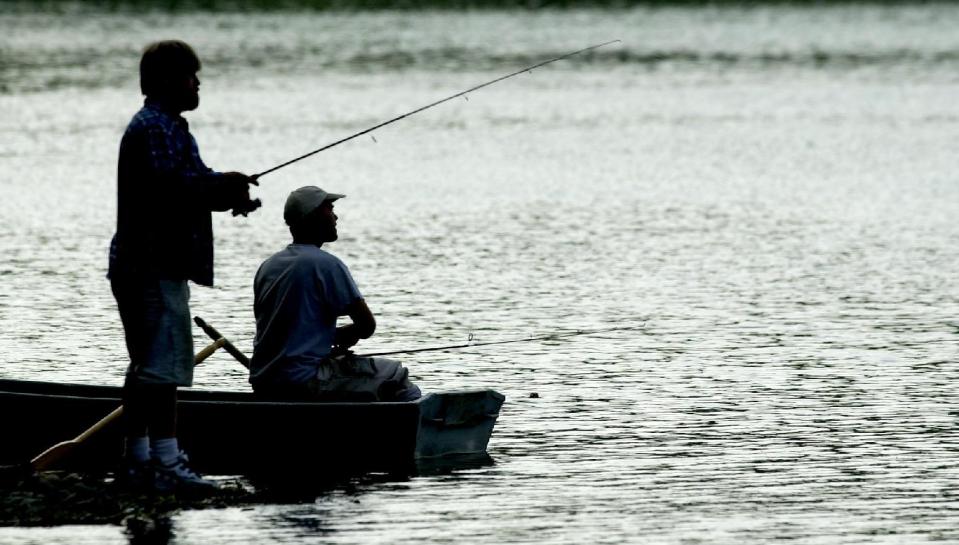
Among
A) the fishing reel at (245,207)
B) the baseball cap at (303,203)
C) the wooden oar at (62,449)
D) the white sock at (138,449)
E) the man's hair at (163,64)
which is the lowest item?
the wooden oar at (62,449)

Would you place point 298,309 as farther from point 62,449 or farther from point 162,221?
point 62,449

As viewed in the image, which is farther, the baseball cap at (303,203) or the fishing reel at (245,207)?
the baseball cap at (303,203)

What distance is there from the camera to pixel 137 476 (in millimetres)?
9250

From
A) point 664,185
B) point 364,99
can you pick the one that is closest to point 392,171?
point 664,185

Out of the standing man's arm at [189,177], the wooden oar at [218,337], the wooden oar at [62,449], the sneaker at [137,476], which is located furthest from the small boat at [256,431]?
the standing man's arm at [189,177]

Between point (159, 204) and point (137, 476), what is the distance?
1178mm

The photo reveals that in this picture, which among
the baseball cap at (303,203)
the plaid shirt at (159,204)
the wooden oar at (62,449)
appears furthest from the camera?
the baseball cap at (303,203)

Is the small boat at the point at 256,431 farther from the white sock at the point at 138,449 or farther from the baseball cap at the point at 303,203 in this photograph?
the baseball cap at the point at 303,203

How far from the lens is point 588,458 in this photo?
10227 millimetres

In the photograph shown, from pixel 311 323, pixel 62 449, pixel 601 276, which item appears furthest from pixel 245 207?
pixel 601 276

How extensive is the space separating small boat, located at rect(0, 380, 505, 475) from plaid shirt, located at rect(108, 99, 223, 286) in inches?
38.9

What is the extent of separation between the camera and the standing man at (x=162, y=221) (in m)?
8.98

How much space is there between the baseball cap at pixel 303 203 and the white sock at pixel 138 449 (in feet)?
4.02

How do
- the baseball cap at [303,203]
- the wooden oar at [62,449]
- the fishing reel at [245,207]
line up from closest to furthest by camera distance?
1. the fishing reel at [245,207]
2. the wooden oar at [62,449]
3. the baseball cap at [303,203]
